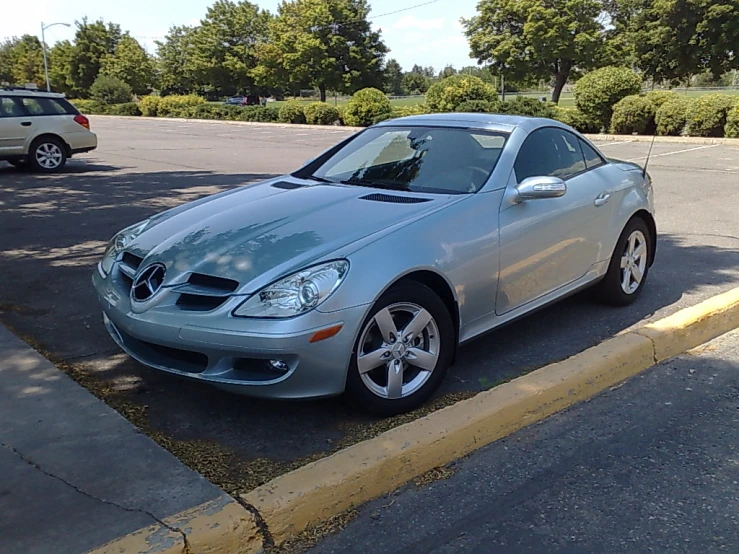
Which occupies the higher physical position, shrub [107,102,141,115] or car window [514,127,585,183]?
shrub [107,102,141,115]

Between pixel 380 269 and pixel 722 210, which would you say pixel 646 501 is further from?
pixel 722 210

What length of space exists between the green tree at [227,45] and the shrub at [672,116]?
Answer: 42.8 meters

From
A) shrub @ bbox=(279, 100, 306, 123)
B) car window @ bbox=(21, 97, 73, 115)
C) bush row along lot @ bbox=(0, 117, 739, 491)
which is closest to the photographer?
bush row along lot @ bbox=(0, 117, 739, 491)

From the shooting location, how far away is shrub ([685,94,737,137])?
821 inches

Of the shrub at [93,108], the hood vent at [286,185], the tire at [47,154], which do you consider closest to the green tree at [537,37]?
the shrub at [93,108]

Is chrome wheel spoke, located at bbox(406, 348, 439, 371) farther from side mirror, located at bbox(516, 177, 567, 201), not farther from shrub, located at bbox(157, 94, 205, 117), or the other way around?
shrub, located at bbox(157, 94, 205, 117)

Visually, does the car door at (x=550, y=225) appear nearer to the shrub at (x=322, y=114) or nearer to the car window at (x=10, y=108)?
the car window at (x=10, y=108)

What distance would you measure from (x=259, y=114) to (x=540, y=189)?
3520 centimetres

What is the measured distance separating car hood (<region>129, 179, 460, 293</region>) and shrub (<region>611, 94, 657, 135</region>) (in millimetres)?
20324

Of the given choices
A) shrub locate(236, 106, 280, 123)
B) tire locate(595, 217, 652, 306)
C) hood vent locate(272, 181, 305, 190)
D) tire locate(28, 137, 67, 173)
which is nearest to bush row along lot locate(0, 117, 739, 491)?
tire locate(595, 217, 652, 306)

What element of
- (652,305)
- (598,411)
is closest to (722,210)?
(652,305)

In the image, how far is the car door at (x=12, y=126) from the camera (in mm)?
13578

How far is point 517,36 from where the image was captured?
5200cm

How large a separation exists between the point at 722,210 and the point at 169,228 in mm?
8077
